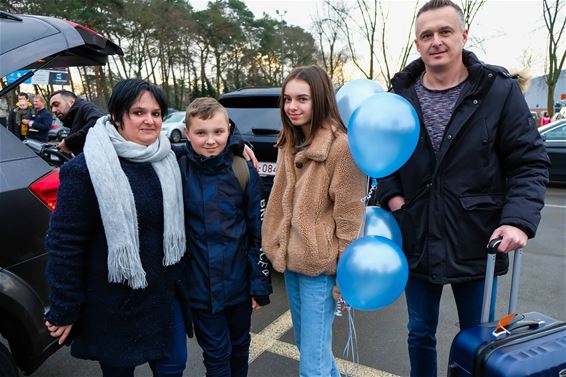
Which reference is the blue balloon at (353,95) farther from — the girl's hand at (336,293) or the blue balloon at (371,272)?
the girl's hand at (336,293)

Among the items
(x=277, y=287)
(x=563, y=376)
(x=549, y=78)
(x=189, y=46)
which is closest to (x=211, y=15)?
(x=189, y=46)

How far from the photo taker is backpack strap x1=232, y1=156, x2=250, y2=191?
197 centimetres

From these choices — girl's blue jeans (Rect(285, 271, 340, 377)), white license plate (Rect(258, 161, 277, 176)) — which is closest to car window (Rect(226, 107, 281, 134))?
white license plate (Rect(258, 161, 277, 176))

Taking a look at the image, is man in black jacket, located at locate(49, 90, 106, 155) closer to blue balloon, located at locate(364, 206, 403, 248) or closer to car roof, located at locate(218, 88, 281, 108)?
car roof, located at locate(218, 88, 281, 108)

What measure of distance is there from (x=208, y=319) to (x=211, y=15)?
3613cm

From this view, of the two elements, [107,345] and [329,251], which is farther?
[329,251]

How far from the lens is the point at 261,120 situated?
14.3ft

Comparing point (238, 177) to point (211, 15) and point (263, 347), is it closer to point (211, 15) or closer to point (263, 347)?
point (263, 347)

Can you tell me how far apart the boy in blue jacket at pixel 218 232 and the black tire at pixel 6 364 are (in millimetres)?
887

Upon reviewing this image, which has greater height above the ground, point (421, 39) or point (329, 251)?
point (421, 39)

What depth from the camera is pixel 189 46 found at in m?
34.1

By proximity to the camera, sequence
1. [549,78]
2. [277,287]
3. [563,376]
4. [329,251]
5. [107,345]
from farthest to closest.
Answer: [549,78] < [277,287] < [329,251] < [107,345] < [563,376]

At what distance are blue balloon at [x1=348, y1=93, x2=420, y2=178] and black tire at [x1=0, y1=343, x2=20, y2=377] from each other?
188 cm

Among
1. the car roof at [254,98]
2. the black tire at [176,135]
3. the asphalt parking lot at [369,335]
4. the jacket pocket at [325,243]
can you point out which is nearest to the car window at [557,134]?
the asphalt parking lot at [369,335]
